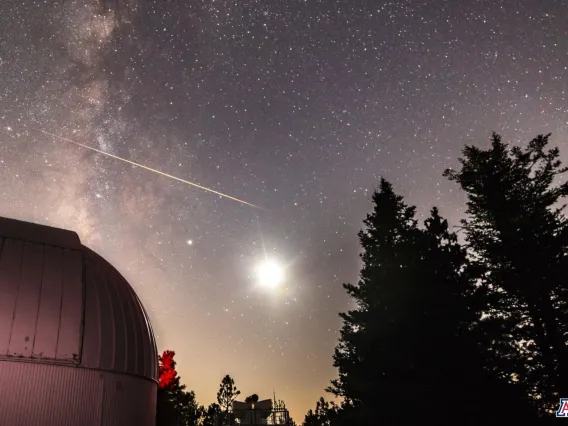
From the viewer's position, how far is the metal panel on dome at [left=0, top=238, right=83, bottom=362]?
1055 cm

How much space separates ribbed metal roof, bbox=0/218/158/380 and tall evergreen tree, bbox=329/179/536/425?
870 cm

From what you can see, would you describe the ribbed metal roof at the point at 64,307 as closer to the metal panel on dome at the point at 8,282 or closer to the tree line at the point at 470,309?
the metal panel on dome at the point at 8,282

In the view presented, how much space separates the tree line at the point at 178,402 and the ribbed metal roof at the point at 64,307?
17.6 m

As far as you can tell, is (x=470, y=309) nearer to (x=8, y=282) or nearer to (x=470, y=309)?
(x=470, y=309)

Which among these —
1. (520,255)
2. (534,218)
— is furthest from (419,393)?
(534,218)

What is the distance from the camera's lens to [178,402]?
53156 mm

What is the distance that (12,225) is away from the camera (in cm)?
1295

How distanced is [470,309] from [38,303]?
1609 centimetres

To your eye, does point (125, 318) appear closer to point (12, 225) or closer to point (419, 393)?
point (12, 225)

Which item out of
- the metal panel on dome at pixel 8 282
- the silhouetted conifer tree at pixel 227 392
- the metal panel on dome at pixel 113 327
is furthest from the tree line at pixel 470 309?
the silhouetted conifer tree at pixel 227 392

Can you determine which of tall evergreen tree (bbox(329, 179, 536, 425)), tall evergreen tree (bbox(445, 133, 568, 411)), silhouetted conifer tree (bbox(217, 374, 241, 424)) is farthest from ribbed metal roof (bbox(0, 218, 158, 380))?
silhouetted conifer tree (bbox(217, 374, 241, 424))

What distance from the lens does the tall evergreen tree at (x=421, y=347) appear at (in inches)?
569

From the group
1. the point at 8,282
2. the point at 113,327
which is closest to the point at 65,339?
the point at 113,327

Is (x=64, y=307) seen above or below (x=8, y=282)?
below
